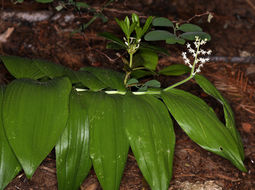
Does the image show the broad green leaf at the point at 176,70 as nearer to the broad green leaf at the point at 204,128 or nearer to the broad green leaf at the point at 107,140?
the broad green leaf at the point at 204,128

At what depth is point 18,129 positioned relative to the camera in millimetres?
1240

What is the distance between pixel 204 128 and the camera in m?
1.46

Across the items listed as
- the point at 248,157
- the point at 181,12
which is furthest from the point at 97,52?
the point at 248,157

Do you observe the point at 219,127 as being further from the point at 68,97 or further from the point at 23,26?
the point at 23,26

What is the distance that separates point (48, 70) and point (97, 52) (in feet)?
4.22

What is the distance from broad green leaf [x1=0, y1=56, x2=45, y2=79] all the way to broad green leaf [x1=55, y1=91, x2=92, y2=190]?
435 millimetres

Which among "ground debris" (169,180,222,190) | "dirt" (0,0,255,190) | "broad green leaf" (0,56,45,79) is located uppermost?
"broad green leaf" (0,56,45,79)

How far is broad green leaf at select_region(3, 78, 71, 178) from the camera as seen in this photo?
3.91ft

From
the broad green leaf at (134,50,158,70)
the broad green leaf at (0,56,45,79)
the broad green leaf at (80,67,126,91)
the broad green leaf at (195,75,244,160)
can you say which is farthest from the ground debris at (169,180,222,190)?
the broad green leaf at (0,56,45,79)

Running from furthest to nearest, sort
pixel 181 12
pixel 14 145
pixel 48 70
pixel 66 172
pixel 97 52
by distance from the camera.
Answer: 1. pixel 181 12
2. pixel 97 52
3. pixel 48 70
4. pixel 66 172
5. pixel 14 145

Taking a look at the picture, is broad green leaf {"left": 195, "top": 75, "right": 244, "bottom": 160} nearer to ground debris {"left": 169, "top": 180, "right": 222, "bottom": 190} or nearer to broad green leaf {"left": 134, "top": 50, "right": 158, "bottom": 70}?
ground debris {"left": 169, "top": 180, "right": 222, "bottom": 190}

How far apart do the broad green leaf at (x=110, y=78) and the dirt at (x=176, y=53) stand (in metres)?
0.50

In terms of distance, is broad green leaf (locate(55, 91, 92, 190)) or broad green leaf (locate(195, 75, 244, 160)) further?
broad green leaf (locate(195, 75, 244, 160))

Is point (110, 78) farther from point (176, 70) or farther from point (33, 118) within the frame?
point (33, 118)
